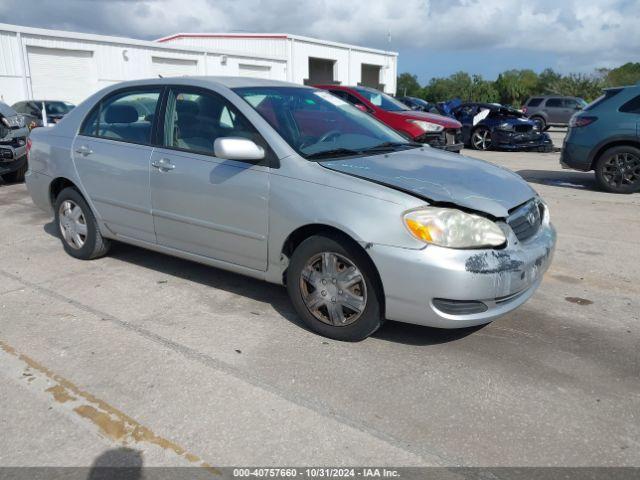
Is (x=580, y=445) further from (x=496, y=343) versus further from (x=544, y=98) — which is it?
(x=544, y=98)

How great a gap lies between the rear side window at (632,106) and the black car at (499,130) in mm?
7333

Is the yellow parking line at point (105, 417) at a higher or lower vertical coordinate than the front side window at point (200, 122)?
lower

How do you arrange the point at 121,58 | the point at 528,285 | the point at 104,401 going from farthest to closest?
the point at 121,58, the point at 528,285, the point at 104,401

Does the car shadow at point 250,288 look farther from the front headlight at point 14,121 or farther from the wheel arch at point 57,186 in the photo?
the front headlight at point 14,121

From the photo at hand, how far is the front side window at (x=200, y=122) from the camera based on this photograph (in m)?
4.04

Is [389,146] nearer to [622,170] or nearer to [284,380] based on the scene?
[284,380]

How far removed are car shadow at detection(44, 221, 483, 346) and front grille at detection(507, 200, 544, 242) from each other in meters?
0.76

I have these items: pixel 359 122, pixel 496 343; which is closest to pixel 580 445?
pixel 496 343

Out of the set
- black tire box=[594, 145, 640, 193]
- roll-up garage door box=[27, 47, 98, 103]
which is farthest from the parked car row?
roll-up garage door box=[27, 47, 98, 103]

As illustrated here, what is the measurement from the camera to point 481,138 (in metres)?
16.7

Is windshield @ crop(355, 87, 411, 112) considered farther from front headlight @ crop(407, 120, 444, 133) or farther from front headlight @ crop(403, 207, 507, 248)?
front headlight @ crop(403, 207, 507, 248)

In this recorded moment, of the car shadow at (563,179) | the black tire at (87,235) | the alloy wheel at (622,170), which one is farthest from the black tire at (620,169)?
the black tire at (87,235)

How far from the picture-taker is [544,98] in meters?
27.1

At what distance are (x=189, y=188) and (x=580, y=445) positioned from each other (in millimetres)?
2950
